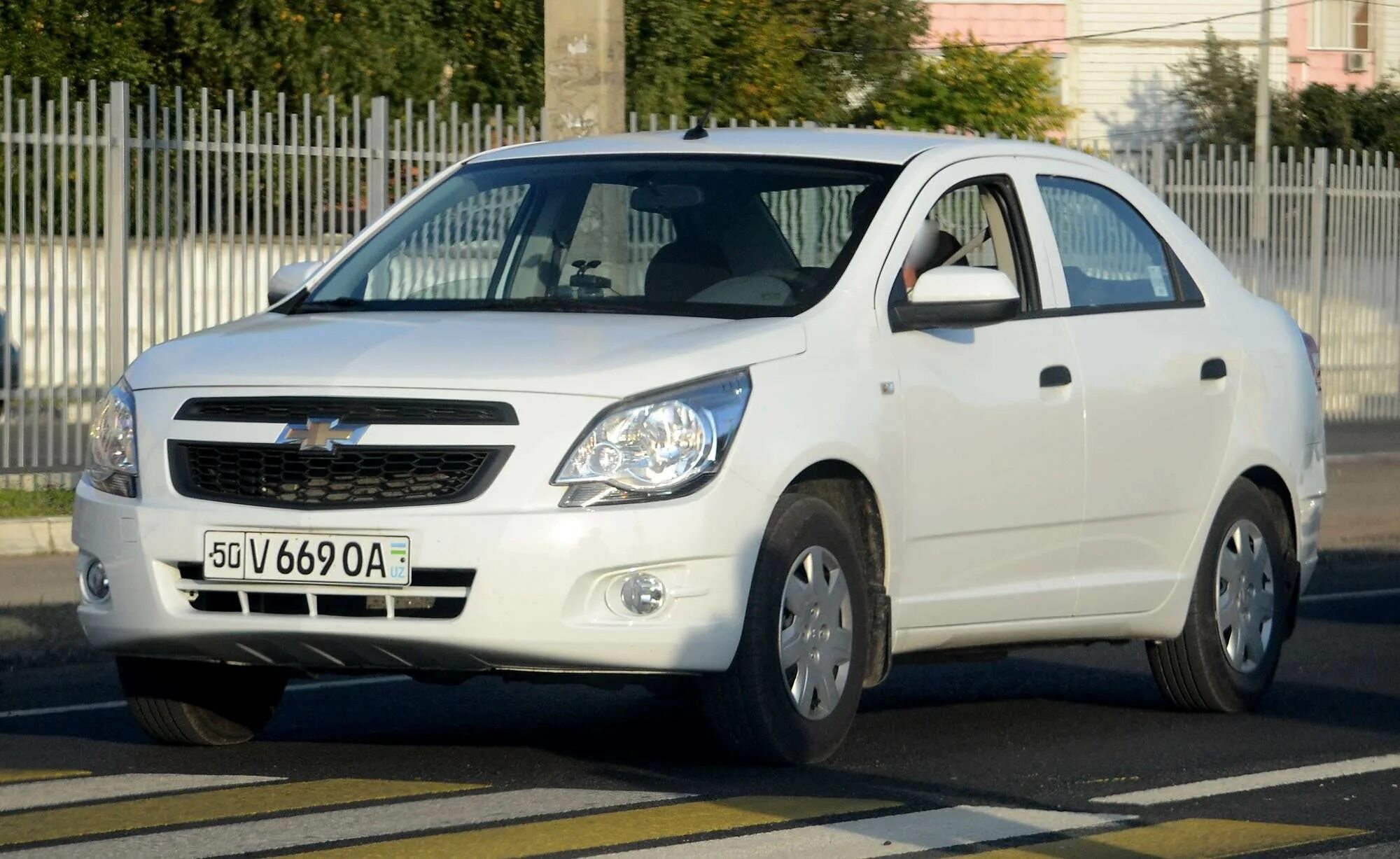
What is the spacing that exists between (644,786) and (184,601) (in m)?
1.21

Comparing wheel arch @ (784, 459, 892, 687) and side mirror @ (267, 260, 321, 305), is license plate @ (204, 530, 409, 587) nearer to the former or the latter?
wheel arch @ (784, 459, 892, 687)

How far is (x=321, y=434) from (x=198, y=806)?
0.92 metres

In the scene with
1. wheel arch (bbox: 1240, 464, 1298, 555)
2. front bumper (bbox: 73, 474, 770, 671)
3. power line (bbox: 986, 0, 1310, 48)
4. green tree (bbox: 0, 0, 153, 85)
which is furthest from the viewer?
power line (bbox: 986, 0, 1310, 48)

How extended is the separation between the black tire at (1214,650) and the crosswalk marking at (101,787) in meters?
3.04

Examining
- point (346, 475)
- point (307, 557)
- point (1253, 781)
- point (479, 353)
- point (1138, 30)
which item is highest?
point (1138, 30)

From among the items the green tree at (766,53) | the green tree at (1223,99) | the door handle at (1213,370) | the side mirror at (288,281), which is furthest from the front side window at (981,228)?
the green tree at (1223,99)

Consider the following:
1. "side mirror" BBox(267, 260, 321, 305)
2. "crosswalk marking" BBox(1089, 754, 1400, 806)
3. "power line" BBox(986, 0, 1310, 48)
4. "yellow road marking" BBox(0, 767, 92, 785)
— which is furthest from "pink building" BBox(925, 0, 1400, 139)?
"yellow road marking" BBox(0, 767, 92, 785)

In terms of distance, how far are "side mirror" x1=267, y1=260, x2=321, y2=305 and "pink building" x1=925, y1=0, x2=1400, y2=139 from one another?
39.7 metres

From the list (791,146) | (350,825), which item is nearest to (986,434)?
(791,146)

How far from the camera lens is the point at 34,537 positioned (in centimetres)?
1245

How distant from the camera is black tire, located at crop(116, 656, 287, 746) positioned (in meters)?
6.83

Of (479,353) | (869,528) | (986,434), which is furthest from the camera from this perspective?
(986,434)

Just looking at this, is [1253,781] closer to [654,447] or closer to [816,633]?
[816,633]

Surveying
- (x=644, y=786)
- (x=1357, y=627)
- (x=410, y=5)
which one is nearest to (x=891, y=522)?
(x=644, y=786)
